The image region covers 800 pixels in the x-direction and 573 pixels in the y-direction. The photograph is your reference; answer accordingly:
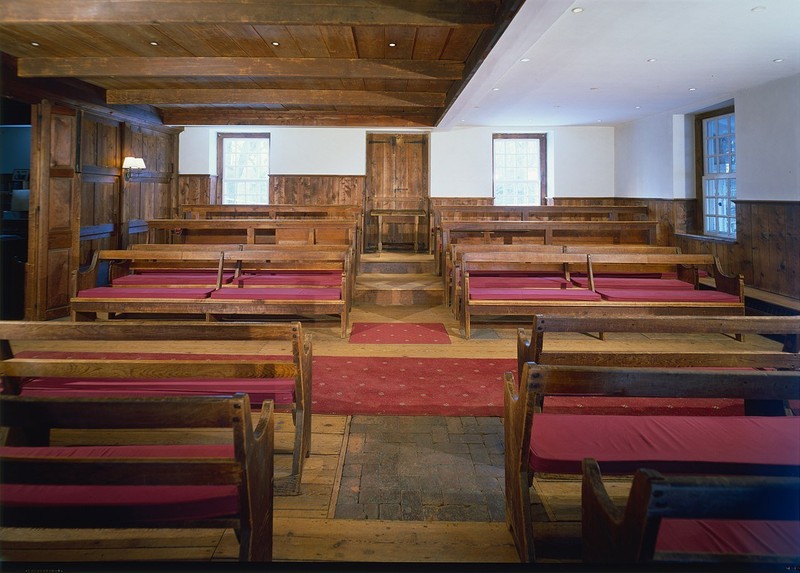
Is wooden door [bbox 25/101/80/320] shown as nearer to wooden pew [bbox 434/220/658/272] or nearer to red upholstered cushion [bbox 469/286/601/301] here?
wooden pew [bbox 434/220/658/272]

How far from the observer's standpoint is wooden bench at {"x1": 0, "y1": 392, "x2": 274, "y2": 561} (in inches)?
51.6

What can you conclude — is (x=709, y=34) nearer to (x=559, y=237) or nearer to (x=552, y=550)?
(x=559, y=237)

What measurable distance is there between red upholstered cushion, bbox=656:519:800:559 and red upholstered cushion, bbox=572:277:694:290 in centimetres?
440

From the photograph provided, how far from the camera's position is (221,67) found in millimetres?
5785

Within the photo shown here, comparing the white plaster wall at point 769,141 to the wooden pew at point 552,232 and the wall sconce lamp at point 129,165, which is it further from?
the wall sconce lamp at point 129,165

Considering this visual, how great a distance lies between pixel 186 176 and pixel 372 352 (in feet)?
25.2

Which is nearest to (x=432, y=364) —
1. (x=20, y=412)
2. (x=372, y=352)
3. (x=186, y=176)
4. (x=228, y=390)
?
(x=372, y=352)

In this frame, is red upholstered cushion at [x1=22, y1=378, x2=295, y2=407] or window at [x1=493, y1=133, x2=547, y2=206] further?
window at [x1=493, y1=133, x2=547, y2=206]

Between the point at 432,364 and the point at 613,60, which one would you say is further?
the point at 613,60

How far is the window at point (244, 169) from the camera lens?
441 inches

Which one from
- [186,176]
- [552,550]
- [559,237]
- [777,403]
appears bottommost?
[552,550]

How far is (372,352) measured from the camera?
459 cm

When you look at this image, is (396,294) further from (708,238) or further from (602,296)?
(708,238)

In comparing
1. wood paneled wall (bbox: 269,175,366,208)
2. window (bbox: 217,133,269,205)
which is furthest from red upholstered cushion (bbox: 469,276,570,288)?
window (bbox: 217,133,269,205)
